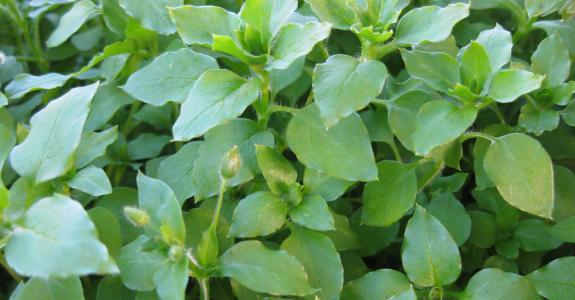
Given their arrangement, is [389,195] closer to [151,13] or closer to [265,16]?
[265,16]

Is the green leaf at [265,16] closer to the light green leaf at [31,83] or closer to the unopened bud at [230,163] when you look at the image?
the unopened bud at [230,163]

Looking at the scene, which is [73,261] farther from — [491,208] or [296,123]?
[491,208]

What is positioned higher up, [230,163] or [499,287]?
[230,163]

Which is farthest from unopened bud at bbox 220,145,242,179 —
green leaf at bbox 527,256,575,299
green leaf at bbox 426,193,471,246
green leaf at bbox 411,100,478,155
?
green leaf at bbox 527,256,575,299

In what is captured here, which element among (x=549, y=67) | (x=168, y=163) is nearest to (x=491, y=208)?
(x=549, y=67)

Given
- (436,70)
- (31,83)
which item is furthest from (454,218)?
(31,83)

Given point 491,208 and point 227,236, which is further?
point 491,208

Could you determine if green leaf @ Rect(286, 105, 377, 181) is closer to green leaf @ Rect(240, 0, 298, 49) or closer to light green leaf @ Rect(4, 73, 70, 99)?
green leaf @ Rect(240, 0, 298, 49)
